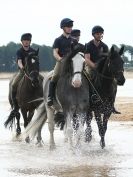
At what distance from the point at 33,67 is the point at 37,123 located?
4.46 ft

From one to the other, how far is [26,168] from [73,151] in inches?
67.0

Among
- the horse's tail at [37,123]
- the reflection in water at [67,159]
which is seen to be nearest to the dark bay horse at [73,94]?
the reflection in water at [67,159]

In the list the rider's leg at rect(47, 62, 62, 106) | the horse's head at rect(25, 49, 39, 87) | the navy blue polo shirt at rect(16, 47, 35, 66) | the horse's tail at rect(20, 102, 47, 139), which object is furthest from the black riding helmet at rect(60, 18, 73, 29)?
the navy blue polo shirt at rect(16, 47, 35, 66)

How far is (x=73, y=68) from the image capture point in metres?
11.8

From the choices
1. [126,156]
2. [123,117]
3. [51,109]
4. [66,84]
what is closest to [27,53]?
[51,109]

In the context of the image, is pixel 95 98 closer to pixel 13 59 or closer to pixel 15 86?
pixel 15 86

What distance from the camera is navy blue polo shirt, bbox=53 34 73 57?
12.7 metres

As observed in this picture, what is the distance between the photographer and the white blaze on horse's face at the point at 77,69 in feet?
37.8

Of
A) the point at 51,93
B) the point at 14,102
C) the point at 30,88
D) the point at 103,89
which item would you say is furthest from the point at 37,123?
the point at 103,89

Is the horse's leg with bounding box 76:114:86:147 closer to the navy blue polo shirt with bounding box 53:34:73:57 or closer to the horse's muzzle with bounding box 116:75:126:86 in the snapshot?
the horse's muzzle with bounding box 116:75:126:86

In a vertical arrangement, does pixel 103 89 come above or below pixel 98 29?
A: below

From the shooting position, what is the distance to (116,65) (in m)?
12.1

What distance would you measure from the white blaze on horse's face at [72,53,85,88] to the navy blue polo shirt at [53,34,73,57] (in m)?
0.82

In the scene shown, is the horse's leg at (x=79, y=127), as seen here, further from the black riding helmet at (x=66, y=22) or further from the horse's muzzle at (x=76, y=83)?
the black riding helmet at (x=66, y=22)
